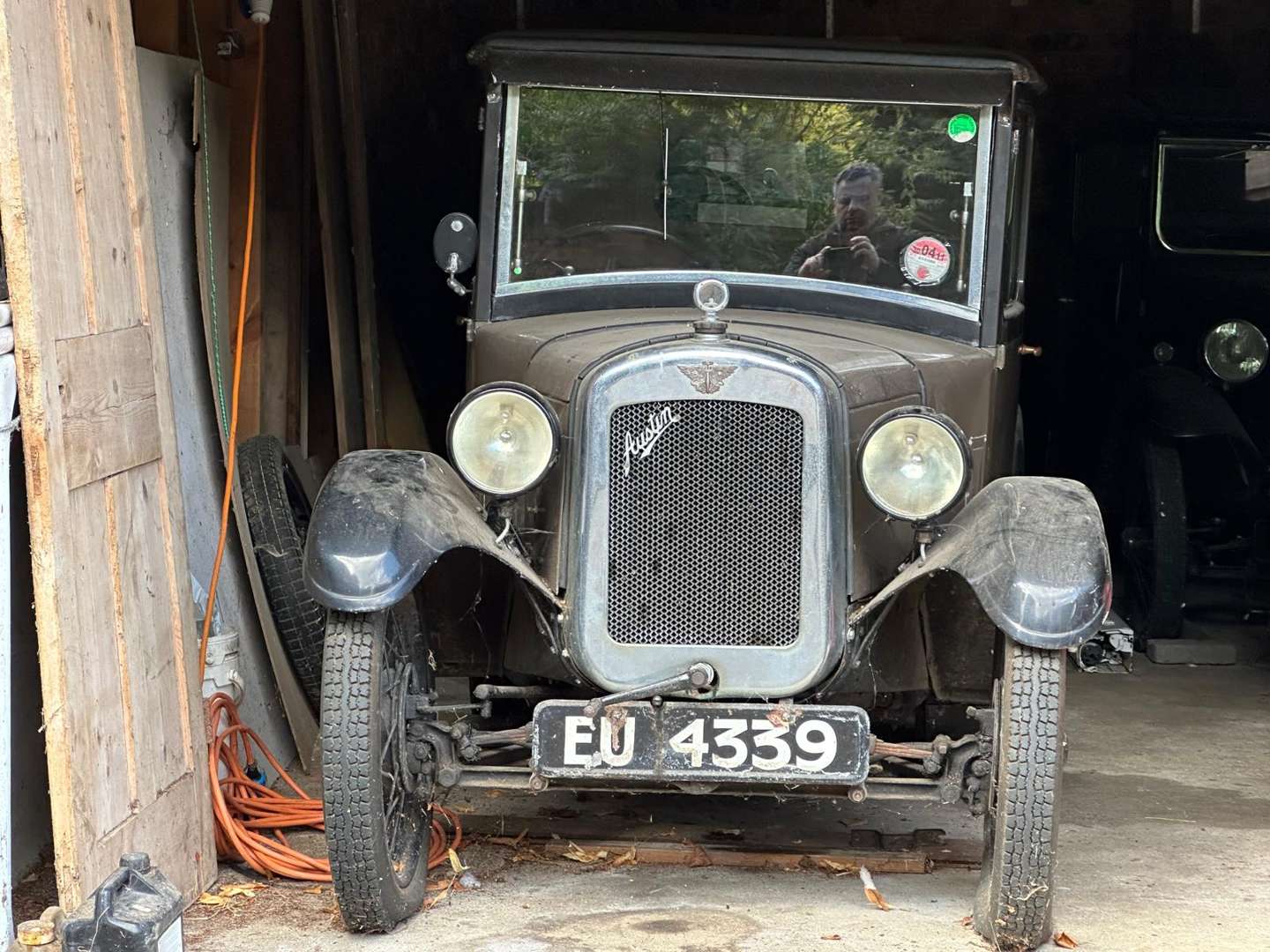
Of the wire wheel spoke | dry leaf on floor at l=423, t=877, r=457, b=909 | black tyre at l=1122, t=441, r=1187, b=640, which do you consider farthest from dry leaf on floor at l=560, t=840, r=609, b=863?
black tyre at l=1122, t=441, r=1187, b=640

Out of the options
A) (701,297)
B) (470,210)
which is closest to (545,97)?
(701,297)

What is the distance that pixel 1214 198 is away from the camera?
7.20 meters

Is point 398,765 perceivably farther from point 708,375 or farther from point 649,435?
point 708,375

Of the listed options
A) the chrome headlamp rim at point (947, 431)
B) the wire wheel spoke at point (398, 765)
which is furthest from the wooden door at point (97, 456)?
the chrome headlamp rim at point (947, 431)

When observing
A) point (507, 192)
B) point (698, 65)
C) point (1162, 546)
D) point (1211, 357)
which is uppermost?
point (698, 65)

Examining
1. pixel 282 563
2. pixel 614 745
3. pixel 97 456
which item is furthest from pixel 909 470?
pixel 282 563

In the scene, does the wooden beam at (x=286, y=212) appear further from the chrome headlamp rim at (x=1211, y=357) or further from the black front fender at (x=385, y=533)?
the chrome headlamp rim at (x=1211, y=357)

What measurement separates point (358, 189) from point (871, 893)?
336 cm

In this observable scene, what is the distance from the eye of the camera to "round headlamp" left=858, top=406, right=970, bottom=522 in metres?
3.64

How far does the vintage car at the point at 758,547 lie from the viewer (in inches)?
140

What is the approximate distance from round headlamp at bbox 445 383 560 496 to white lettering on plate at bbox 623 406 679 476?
0.16 metres

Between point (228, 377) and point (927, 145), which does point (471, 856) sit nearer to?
point (228, 377)

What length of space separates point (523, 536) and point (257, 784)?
114cm

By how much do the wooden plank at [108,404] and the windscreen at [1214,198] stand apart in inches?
188
